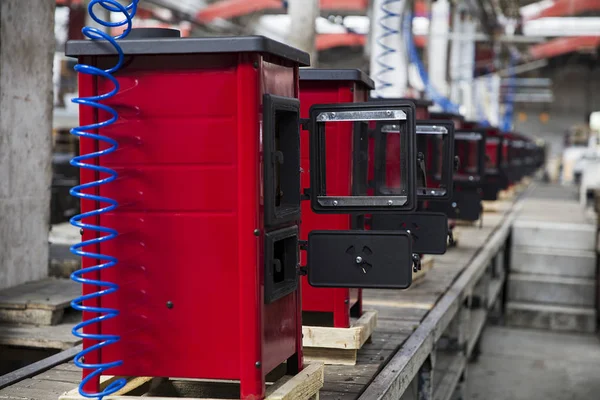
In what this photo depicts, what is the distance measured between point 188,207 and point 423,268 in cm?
395

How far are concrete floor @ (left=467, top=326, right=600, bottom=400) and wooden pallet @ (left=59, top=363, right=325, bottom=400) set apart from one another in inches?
208

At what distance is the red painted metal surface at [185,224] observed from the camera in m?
2.43

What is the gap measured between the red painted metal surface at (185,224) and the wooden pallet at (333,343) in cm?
105

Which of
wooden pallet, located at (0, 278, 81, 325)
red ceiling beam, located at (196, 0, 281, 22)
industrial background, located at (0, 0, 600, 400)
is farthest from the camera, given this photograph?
red ceiling beam, located at (196, 0, 281, 22)

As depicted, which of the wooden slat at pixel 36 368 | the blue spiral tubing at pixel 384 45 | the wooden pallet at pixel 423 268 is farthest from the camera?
the blue spiral tubing at pixel 384 45

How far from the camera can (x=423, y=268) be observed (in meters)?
6.21

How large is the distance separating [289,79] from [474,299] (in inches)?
250

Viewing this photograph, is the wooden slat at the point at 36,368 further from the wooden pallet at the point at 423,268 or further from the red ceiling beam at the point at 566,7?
the red ceiling beam at the point at 566,7

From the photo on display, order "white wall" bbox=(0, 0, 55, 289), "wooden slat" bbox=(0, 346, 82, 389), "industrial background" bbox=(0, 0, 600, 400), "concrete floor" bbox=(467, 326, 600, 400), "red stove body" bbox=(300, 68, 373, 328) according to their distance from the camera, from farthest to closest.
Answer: "concrete floor" bbox=(467, 326, 600, 400) < "white wall" bbox=(0, 0, 55, 289) < "industrial background" bbox=(0, 0, 600, 400) < "red stove body" bbox=(300, 68, 373, 328) < "wooden slat" bbox=(0, 346, 82, 389)

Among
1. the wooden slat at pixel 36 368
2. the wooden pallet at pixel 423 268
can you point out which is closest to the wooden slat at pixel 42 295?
the wooden slat at pixel 36 368

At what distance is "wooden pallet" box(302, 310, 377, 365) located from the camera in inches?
141

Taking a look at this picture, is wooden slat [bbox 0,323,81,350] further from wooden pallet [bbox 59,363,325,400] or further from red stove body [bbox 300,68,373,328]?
red stove body [bbox 300,68,373,328]

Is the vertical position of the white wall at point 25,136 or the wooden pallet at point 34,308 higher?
the white wall at point 25,136

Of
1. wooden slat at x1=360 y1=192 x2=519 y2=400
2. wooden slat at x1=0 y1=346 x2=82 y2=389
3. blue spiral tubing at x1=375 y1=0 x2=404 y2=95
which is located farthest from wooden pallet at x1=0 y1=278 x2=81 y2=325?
blue spiral tubing at x1=375 y1=0 x2=404 y2=95
